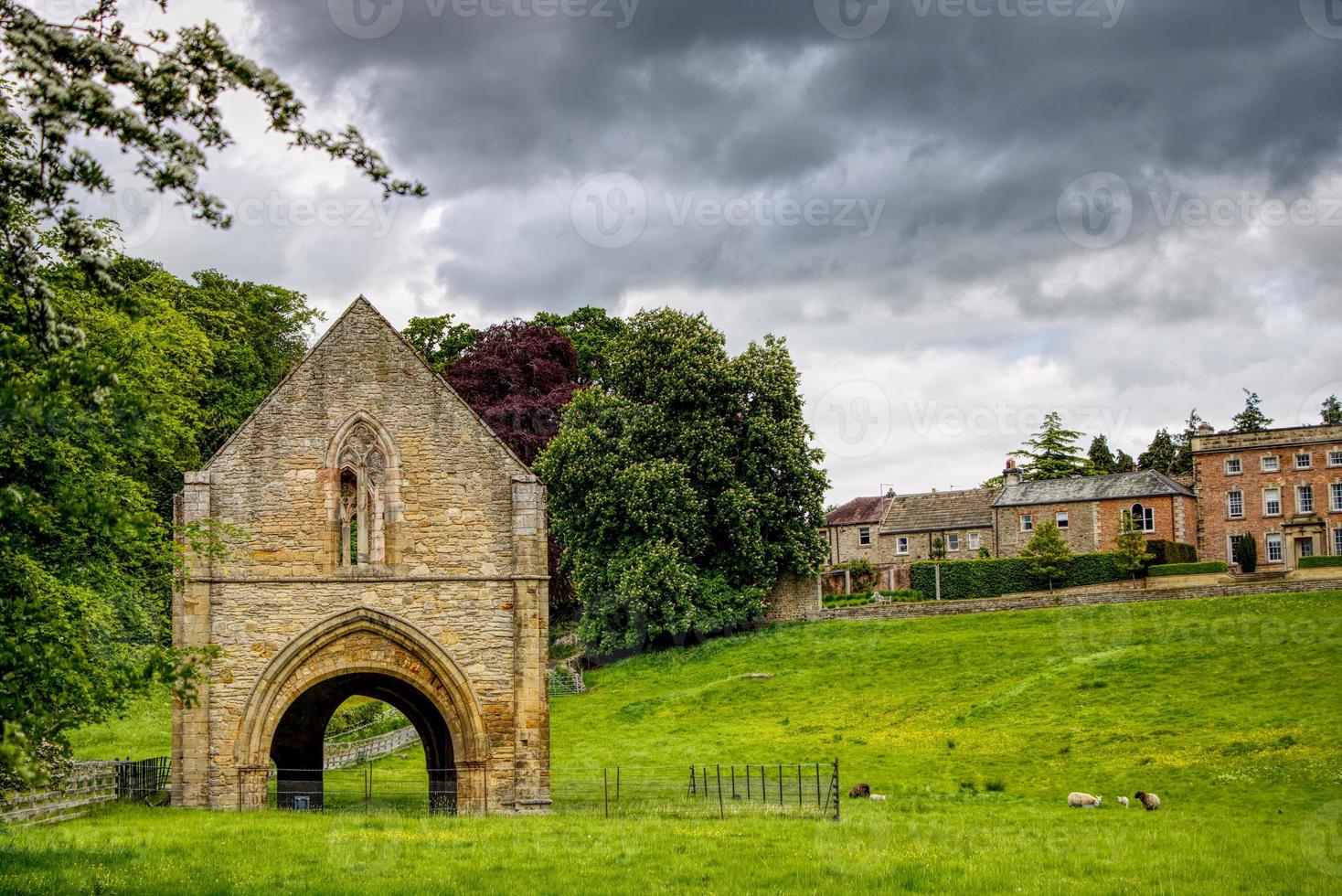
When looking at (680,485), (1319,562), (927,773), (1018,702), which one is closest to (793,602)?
(680,485)

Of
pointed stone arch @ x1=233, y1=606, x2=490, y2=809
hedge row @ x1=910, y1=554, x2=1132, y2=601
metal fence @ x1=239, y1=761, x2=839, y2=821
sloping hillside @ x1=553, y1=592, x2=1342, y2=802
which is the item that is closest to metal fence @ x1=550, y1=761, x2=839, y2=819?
metal fence @ x1=239, y1=761, x2=839, y2=821

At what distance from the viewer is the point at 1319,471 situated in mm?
69188

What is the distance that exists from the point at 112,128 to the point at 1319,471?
71.3 metres

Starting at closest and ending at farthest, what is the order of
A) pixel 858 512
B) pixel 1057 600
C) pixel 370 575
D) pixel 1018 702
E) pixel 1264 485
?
pixel 370 575 < pixel 1018 702 < pixel 1057 600 < pixel 1264 485 < pixel 858 512

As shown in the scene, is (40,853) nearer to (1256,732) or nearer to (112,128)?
(112,128)

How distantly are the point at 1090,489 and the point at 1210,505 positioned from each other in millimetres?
6628

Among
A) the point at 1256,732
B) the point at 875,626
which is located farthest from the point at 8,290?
the point at 875,626

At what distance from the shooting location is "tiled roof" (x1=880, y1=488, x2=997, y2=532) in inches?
3110

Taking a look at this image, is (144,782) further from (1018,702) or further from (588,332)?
(588,332)

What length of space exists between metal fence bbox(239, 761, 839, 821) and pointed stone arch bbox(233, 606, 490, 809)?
501mm

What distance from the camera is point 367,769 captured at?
30500mm

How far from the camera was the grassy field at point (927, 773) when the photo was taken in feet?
61.4
